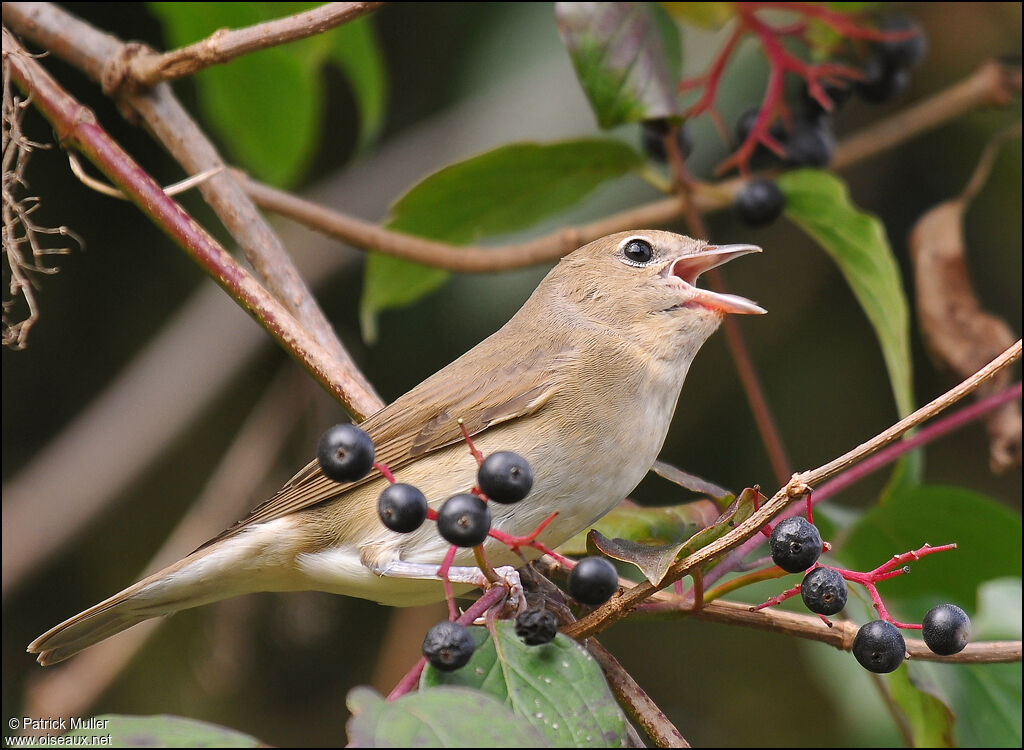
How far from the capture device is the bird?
2578mm

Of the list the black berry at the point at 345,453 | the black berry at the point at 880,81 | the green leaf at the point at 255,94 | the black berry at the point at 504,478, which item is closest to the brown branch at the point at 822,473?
the black berry at the point at 504,478

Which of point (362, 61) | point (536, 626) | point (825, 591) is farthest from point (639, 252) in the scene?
point (362, 61)

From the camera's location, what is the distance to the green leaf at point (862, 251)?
3035mm

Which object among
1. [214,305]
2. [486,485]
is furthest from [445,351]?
[486,485]

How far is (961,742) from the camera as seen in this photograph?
299cm

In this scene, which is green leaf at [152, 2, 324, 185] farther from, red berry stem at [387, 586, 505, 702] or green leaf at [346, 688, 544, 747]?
green leaf at [346, 688, 544, 747]

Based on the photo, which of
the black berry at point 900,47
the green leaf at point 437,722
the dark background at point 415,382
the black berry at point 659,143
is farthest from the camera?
the dark background at point 415,382

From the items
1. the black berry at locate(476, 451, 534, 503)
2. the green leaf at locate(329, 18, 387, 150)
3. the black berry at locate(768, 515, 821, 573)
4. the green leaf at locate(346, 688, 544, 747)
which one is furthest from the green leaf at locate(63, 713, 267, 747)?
the green leaf at locate(329, 18, 387, 150)

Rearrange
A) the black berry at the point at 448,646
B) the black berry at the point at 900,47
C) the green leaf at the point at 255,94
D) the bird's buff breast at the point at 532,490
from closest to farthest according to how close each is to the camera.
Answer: the black berry at the point at 448,646 < the bird's buff breast at the point at 532,490 < the black berry at the point at 900,47 < the green leaf at the point at 255,94

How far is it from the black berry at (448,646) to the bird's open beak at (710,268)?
1243 millimetres

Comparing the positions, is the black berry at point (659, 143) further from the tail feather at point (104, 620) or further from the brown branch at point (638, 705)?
the tail feather at point (104, 620)

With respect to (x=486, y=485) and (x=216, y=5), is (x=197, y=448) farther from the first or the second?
(x=486, y=485)

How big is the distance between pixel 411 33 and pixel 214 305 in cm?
165

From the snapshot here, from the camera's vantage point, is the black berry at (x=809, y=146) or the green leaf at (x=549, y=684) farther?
the black berry at (x=809, y=146)
